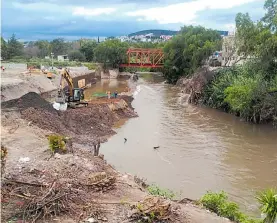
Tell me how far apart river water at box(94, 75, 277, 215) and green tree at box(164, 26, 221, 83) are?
21.4m

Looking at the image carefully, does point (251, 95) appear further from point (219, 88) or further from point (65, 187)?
point (65, 187)

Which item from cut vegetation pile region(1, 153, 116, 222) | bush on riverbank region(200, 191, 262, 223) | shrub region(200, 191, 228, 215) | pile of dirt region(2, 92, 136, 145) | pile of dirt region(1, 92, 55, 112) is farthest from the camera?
pile of dirt region(1, 92, 55, 112)

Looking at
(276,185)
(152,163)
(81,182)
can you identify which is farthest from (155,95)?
(81,182)

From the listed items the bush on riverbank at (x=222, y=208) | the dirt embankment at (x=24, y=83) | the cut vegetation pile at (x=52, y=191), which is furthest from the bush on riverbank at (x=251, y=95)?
the cut vegetation pile at (x=52, y=191)

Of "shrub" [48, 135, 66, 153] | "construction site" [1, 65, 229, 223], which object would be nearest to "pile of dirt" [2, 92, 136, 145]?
"construction site" [1, 65, 229, 223]

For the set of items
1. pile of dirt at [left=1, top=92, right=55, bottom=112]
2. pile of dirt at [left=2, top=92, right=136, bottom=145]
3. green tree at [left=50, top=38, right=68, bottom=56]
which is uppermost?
green tree at [left=50, top=38, right=68, bottom=56]

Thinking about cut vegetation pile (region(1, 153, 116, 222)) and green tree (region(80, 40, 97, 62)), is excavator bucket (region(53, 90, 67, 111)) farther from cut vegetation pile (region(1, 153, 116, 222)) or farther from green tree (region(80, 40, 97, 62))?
green tree (region(80, 40, 97, 62))

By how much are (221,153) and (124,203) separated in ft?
42.4

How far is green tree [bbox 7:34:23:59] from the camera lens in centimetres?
8456

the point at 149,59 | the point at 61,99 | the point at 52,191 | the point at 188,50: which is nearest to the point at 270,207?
the point at 52,191

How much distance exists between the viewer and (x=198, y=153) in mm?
23672

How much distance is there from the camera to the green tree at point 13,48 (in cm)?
8456

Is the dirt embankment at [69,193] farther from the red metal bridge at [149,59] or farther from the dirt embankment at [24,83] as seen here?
the red metal bridge at [149,59]

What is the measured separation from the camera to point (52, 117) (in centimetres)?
2700
